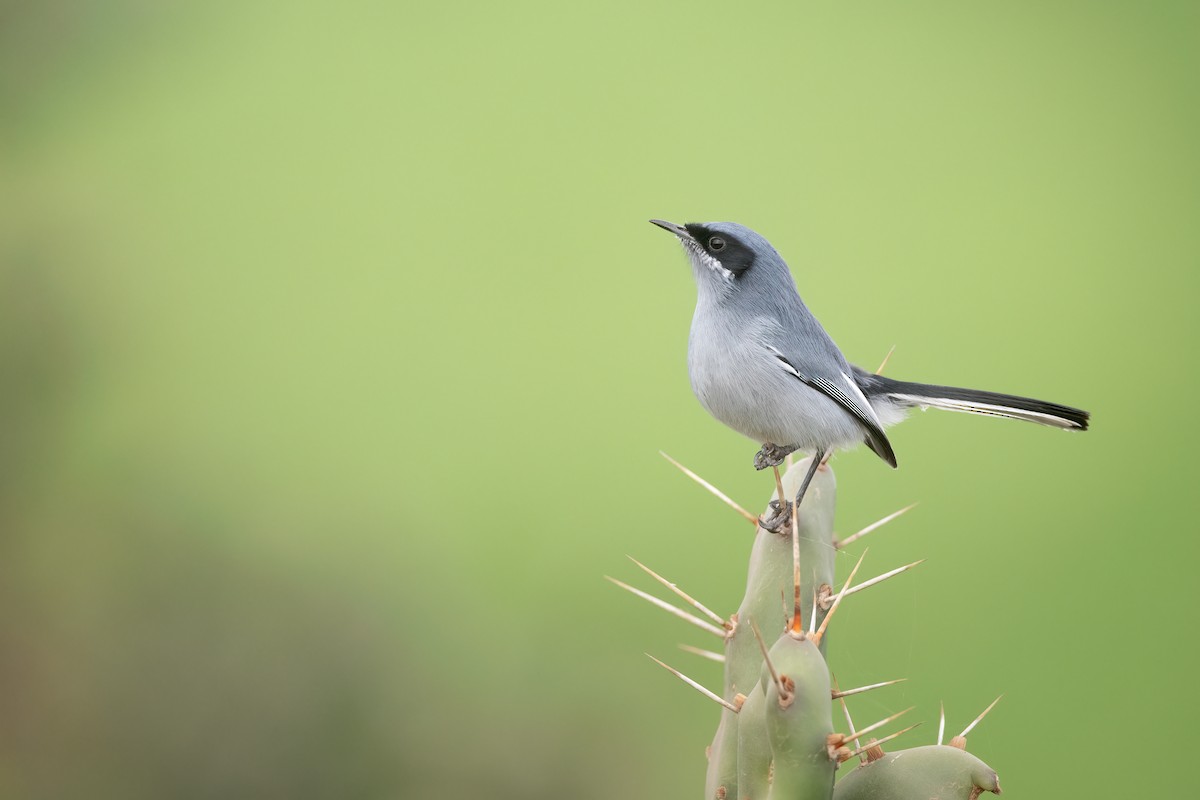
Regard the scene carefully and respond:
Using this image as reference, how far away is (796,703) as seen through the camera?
25.5 inches

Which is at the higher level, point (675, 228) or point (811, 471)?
point (675, 228)

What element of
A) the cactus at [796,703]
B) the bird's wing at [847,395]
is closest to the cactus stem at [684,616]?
the cactus at [796,703]

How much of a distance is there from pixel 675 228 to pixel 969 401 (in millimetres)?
327

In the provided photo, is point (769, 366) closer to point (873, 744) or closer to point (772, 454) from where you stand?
point (772, 454)

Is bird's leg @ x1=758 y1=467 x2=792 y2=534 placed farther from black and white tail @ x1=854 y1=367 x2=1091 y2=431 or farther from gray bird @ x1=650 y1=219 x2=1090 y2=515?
black and white tail @ x1=854 y1=367 x2=1091 y2=431

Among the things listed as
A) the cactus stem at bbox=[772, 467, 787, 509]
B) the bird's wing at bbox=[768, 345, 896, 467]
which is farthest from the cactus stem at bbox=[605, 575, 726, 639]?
the bird's wing at bbox=[768, 345, 896, 467]

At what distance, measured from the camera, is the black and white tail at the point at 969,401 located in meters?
0.87

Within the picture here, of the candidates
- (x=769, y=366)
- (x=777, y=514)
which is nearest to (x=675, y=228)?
(x=769, y=366)

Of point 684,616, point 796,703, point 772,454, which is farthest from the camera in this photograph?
point 772,454

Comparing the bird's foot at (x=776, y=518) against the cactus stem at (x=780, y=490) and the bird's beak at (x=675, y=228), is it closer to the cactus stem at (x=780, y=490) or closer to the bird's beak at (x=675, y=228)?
the cactus stem at (x=780, y=490)

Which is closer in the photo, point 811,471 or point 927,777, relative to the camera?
point 927,777

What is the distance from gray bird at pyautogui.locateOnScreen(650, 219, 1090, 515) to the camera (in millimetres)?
857

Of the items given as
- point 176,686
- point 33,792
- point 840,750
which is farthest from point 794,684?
point 33,792

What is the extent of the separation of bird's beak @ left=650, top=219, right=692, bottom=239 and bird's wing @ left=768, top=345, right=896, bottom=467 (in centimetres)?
13
